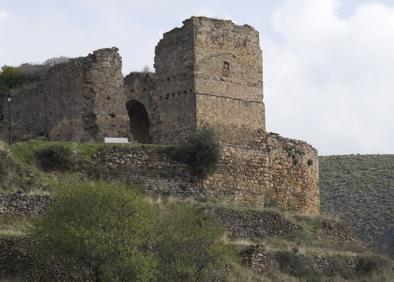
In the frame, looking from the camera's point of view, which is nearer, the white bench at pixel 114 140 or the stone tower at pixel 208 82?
the white bench at pixel 114 140

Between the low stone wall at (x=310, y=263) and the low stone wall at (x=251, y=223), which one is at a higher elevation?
the low stone wall at (x=251, y=223)

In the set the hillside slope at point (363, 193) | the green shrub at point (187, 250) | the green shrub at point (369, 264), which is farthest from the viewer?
the hillside slope at point (363, 193)

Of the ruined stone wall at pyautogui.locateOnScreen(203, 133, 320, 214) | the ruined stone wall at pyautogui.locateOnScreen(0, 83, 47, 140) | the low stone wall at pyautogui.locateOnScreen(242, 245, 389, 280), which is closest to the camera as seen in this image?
the low stone wall at pyautogui.locateOnScreen(242, 245, 389, 280)

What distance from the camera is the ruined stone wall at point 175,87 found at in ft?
115

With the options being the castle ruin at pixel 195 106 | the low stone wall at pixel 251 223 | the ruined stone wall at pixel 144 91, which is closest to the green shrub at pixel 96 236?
the low stone wall at pixel 251 223

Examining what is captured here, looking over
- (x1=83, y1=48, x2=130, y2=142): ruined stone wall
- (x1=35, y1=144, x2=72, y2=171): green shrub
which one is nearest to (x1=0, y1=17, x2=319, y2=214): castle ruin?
(x1=83, y1=48, x2=130, y2=142): ruined stone wall

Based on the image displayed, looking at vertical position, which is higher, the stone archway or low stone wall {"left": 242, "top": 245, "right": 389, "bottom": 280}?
the stone archway

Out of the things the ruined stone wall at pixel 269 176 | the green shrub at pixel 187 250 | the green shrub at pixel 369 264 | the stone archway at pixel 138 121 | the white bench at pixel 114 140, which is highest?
the stone archway at pixel 138 121

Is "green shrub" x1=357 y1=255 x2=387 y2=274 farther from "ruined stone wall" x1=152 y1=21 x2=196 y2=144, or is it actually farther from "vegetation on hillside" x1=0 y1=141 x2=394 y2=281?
"ruined stone wall" x1=152 y1=21 x2=196 y2=144

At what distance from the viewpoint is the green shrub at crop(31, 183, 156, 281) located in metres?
23.9

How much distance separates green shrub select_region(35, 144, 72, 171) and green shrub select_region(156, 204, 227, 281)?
5.81m

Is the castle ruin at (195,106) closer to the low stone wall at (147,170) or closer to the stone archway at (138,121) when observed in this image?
the stone archway at (138,121)

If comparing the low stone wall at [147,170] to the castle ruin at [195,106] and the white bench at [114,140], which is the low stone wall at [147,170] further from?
the white bench at [114,140]

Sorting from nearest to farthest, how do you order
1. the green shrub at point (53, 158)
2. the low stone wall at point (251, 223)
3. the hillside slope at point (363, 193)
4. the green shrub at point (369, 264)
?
the green shrub at point (53, 158) < the low stone wall at point (251, 223) < the green shrub at point (369, 264) < the hillside slope at point (363, 193)
